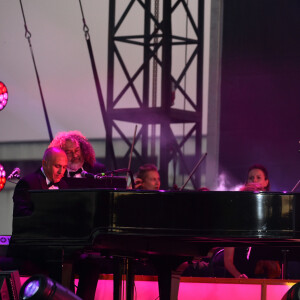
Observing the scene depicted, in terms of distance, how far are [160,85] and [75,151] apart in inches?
110

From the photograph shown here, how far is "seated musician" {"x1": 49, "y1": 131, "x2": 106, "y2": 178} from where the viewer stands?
4648 mm

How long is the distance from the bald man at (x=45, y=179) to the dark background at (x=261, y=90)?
3243 mm

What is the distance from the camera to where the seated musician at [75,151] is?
4648 mm

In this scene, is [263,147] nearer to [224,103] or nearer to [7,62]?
[224,103]

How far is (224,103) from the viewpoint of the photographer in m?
7.45

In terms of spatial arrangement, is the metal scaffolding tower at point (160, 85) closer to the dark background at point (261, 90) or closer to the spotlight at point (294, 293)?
the dark background at point (261, 90)

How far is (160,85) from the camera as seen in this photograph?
735cm

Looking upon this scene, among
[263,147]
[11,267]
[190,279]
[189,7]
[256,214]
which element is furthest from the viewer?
[189,7]

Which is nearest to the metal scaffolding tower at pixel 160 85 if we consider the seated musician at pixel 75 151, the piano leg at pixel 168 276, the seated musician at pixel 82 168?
the seated musician at pixel 82 168

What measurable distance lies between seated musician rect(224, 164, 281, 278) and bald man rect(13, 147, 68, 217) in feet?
4.98

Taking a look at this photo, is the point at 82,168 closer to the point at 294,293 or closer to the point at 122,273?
the point at 122,273

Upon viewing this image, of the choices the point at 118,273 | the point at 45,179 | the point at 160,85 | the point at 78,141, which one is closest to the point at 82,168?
the point at 78,141

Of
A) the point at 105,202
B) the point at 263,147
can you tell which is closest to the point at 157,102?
the point at 263,147

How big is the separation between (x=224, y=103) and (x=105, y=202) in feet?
13.4
